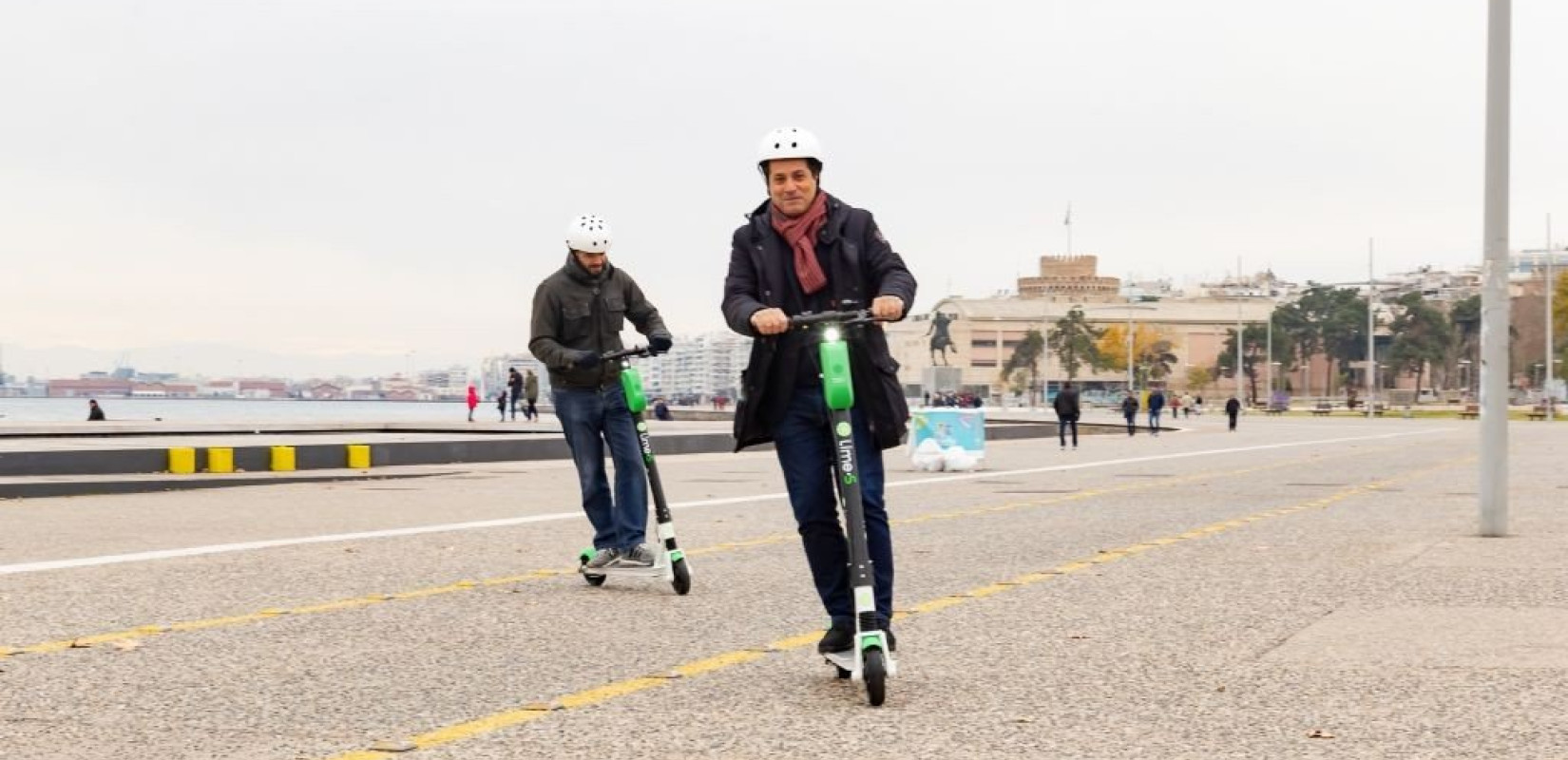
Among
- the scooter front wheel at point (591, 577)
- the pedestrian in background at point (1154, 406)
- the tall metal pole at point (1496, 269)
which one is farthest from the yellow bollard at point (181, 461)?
the pedestrian in background at point (1154, 406)

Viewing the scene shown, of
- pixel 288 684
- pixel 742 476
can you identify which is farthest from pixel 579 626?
pixel 742 476

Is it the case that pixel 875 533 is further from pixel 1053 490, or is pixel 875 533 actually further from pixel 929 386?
pixel 929 386

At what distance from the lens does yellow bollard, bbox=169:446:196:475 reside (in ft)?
72.7

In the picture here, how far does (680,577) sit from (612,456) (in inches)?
30.0

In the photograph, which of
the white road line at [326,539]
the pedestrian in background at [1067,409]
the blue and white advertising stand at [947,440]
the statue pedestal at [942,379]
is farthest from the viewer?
the statue pedestal at [942,379]

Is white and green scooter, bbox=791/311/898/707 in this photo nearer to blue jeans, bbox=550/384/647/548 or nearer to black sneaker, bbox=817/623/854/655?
black sneaker, bbox=817/623/854/655

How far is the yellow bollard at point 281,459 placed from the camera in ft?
77.5

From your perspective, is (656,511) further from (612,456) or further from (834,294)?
(834,294)

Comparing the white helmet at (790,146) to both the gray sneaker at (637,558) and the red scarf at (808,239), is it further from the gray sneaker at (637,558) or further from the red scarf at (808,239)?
the gray sneaker at (637,558)

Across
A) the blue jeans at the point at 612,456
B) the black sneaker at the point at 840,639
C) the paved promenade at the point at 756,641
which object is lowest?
the paved promenade at the point at 756,641

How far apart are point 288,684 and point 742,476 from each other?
63.5 ft

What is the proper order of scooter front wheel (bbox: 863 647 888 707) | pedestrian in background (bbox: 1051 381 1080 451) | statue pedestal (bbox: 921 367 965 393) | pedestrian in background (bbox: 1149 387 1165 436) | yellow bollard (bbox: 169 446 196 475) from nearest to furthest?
1. scooter front wheel (bbox: 863 647 888 707)
2. yellow bollard (bbox: 169 446 196 475)
3. pedestrian in background (bbox: 1051 381 1080 451)
4. pedestrian in background (bbox: 1149 387 1165 436)
5. statue pedestal (bbox: 921 367 965 393)

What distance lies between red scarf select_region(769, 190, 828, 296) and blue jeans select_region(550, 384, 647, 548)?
342cm

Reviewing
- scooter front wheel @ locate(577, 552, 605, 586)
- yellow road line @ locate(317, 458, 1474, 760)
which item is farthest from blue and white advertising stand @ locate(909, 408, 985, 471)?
scooter front wheel @ locate(577, 552, 605, 586)
